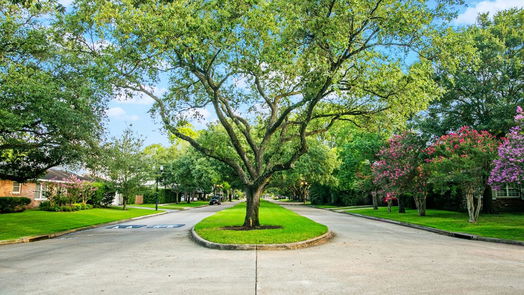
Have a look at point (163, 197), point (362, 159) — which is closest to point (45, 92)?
point (362, 159)

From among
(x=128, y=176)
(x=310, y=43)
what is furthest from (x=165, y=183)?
(x=310, y=43)

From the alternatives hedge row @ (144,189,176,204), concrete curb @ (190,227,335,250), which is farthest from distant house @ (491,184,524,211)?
hedge row @ (144,189,176,204)

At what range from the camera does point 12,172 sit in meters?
17.8

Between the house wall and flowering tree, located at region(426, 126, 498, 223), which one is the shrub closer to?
the house wall

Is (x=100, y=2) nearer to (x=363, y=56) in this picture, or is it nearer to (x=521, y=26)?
(x=363, y=56)

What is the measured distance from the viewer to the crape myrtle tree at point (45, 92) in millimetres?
12378

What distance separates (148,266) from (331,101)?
10.6 meters

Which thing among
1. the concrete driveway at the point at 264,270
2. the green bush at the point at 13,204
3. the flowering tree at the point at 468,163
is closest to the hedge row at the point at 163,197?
the green bush at the point at 13,204

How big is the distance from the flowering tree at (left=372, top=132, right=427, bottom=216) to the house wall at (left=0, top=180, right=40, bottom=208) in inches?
1101

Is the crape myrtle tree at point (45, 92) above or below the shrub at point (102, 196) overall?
above

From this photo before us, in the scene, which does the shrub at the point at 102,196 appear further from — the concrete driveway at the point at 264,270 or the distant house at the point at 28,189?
the concrete driveway at the point at 264,270

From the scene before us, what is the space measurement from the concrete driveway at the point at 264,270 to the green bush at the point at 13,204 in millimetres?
16756

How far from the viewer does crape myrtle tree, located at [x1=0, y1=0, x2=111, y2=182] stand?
40.6 ft

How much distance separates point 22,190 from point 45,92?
21.1 meters
